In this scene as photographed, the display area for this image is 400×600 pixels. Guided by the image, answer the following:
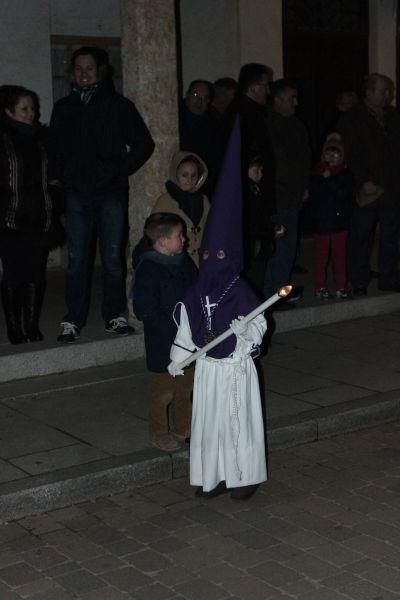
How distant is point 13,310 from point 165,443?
2317 mm

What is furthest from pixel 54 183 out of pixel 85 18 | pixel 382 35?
pixel 382 35

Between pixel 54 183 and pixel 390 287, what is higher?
pixel 54 183

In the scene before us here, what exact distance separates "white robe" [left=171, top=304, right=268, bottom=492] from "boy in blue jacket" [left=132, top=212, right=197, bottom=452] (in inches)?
18.4

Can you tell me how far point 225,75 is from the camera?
13336 millimetres

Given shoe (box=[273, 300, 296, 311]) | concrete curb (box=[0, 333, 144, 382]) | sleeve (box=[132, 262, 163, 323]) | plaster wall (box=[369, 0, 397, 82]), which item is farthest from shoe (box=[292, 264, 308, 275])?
sleeve (box=[132, 262, 163, 323])

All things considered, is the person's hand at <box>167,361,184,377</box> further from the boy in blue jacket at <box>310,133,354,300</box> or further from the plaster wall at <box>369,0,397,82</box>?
the plaster wall at <box>369,0,397,82</box>

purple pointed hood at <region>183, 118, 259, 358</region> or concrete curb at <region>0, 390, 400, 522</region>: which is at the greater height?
purple pointed hood at <region>183, 118, 259, 358</region>

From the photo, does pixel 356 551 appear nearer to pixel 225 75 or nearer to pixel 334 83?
pixel 225 75

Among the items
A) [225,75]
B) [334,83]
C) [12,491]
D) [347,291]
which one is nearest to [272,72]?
[225,75]

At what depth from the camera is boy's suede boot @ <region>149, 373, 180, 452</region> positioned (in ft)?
21.0

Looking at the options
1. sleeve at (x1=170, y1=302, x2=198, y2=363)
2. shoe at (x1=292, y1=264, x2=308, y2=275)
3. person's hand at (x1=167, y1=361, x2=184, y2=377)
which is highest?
sleeve at (x1=170, y1=302, x2=198, y2=363)

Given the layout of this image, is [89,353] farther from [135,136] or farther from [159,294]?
[159,294]

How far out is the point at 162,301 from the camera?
6254mm

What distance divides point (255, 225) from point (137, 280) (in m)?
2.36
